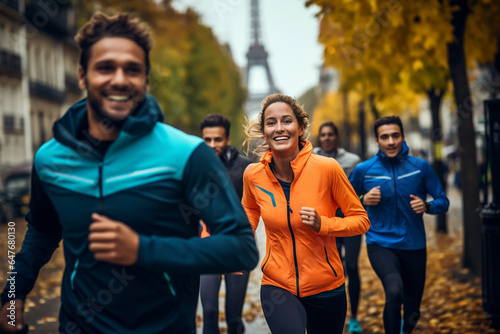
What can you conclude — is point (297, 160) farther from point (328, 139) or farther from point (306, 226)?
point (328, 139)

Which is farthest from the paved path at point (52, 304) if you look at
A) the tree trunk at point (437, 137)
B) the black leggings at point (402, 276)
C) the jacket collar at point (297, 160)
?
the jacket collar at point (297, 160)

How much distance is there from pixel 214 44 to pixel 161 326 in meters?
44.6

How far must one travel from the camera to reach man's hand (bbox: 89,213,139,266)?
193 cm

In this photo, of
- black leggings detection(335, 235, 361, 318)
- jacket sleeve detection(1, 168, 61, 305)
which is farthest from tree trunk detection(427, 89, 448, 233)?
→ jacket sleeve detection(1, 168, 61, 305)

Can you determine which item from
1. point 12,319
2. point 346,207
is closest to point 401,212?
point 346,207

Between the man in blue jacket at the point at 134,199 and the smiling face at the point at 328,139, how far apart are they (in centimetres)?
488

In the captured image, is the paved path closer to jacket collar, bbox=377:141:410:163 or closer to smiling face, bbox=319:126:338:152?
smiling face, bbox=319:126:338:152

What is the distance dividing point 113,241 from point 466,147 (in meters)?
7.63

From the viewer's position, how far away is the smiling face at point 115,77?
219 cm

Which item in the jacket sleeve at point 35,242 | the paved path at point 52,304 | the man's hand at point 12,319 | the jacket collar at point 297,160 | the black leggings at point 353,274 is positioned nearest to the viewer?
the man's hand at point 12,319

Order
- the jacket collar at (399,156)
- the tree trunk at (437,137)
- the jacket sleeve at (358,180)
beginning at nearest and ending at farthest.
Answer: the jacket collar at (399,156) < the jacket sleeve at (358,180) < the tree trunk at (437,137)

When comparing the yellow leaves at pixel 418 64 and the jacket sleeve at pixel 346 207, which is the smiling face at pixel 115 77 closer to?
the jacket sleeve at pixel 346 207

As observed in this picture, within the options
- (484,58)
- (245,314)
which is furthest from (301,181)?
(484,58)

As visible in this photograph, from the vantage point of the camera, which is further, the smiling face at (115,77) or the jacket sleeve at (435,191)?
the jacket sleeve at (435,191)
